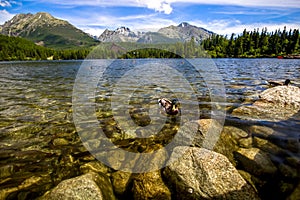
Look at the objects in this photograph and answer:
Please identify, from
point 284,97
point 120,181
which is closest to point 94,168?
point 120,181

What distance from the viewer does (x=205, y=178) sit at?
15.5 feet

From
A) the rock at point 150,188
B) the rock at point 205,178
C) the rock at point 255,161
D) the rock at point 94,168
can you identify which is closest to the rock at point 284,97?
the rock at point 255,161

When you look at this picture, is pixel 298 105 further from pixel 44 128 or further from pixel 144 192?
pixel 44 128

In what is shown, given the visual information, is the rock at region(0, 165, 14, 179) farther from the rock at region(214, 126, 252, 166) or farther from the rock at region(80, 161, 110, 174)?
the rock at region(214, 126, 252, 166)

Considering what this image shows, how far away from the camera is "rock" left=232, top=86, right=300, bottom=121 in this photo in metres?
9.00

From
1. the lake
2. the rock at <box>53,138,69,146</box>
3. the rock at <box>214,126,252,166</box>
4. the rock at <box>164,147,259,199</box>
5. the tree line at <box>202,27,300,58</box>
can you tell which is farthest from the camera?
the tree line at <box>202,27,300,58</box>

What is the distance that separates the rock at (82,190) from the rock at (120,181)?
0.84ft

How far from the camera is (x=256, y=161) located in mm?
5547

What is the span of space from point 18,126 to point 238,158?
9.29m

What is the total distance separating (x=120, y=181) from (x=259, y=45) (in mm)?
181573

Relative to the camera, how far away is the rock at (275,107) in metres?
9.00

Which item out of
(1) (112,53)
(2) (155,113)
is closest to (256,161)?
(2) (155,113)

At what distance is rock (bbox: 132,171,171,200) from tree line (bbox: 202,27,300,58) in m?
162

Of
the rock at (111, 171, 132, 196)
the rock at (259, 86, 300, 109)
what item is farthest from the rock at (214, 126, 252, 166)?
the rock at (259, 86, 300, 109)
